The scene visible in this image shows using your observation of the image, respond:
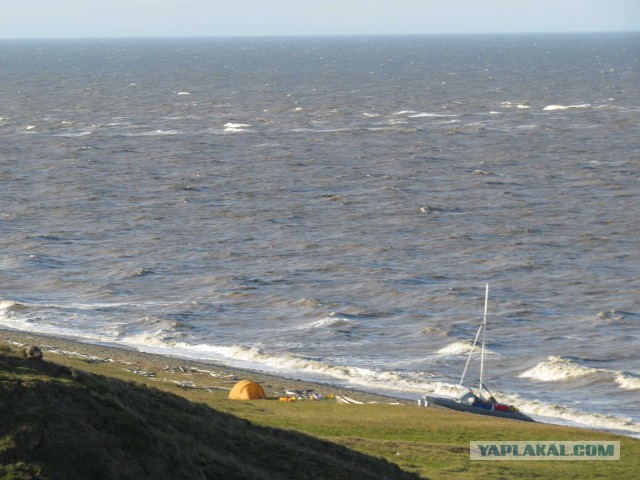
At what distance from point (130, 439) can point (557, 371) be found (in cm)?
2599

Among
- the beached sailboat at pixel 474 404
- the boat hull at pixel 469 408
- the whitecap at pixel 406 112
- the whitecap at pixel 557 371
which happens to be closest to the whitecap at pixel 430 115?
the whitecap at pixel 406 112

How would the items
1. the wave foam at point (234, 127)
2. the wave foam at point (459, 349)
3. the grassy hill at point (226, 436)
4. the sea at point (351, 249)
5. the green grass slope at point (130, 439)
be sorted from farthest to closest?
1. the wave foam at point (234, 127)
2. the wave foam at point (459, 349)
3. the sea at point (351, 249)
4. the grassy hill at point (226, 436)
5. the green grass slope at point (130, 439)

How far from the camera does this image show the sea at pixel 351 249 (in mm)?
46906

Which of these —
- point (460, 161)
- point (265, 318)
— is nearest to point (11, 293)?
point (265, 318)

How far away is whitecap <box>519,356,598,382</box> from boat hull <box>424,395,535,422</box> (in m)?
5.68

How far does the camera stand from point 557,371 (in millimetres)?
44844

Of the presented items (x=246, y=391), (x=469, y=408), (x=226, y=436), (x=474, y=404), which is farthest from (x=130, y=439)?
(x=474, y=404)

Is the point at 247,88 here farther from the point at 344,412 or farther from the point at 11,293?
the point at 344,412

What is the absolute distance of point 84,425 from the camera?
Answer: 882 inches

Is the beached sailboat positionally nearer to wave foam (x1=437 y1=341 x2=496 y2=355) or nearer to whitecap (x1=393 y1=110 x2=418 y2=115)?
wave foam (x1=437 y1=341 x2=496 y2=355)

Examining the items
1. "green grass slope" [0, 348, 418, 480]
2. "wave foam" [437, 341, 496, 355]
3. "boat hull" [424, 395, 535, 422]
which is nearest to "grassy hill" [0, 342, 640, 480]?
"green grass slope" [0, 348, 418, 480]

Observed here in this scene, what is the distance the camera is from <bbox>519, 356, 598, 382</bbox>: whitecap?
146ft

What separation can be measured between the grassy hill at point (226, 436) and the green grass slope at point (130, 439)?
0.09 ft

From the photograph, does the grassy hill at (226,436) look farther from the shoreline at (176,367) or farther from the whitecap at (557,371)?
the whitecap at (557,371)
